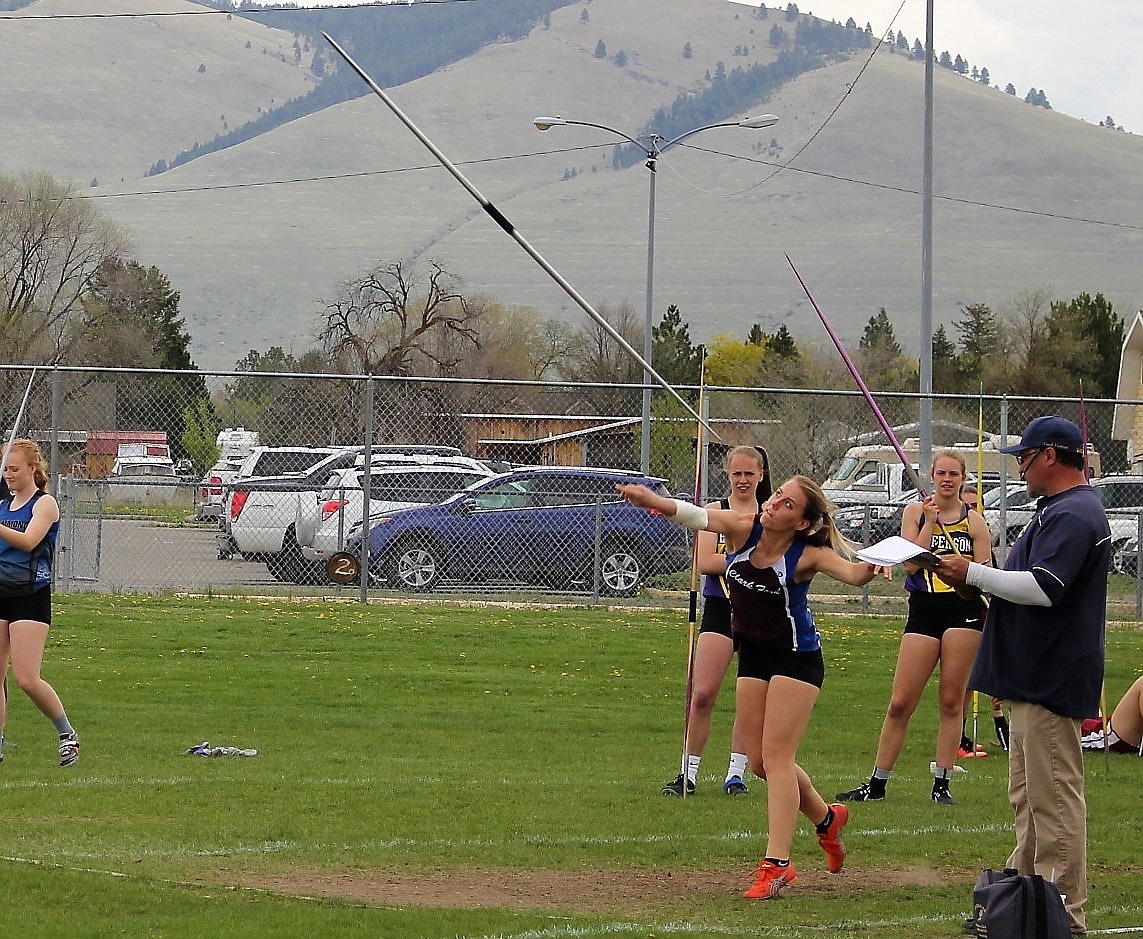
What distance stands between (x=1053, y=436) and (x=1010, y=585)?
634 mm

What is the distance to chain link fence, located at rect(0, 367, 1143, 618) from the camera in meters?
19.5

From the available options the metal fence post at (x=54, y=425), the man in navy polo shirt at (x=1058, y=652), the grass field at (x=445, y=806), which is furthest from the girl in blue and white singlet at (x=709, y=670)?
the metal fence post at (x=54, y=425)

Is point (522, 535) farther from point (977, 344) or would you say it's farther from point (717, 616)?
point (977, 344)

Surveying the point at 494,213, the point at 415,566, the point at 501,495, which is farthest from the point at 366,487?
the point at 494,213

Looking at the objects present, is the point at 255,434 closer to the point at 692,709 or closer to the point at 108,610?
the point at 108,610

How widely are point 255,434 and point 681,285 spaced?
569ft

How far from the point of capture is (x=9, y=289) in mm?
73250

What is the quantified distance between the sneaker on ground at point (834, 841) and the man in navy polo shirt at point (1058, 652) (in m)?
1.07

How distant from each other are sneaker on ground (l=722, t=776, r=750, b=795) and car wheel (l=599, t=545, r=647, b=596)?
10.3m

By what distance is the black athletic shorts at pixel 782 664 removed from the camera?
723 cm

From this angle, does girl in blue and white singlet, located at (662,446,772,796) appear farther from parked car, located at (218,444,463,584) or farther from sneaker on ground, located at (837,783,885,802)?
parked car, located at (218,444,463,584)

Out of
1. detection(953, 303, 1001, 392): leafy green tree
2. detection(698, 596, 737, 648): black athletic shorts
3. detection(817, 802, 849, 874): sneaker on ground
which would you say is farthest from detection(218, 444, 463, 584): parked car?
detection(953, 303, 1001, 392): leafy green tree

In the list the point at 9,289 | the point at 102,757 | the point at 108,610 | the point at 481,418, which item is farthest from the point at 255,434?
the point at 9,289

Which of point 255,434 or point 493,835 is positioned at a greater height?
point 255,434
